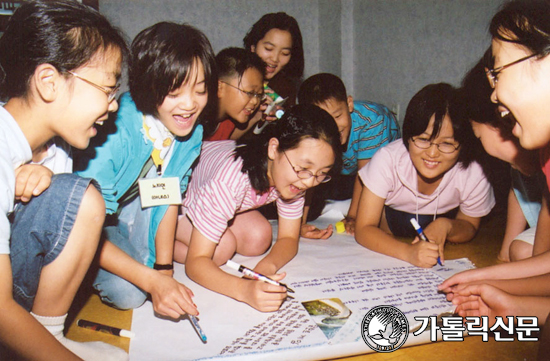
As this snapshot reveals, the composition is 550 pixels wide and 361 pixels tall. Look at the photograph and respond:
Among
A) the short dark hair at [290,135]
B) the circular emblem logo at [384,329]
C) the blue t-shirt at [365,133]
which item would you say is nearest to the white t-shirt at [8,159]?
the short dark hair at [290,135]

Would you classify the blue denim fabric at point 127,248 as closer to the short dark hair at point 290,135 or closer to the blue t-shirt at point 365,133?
the short dark hair at point 290,135

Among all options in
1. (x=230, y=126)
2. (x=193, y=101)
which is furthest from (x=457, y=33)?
(x=193, y=101)

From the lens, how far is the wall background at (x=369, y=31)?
2.11 metres

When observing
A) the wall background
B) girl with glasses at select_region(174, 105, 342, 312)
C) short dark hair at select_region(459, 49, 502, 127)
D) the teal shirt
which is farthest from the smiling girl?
the wall background

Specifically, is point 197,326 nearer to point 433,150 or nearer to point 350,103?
point 433,150

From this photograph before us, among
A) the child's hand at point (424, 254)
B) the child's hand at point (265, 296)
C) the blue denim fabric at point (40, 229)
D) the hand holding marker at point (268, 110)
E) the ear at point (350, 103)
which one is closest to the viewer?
the blue denim fabric at point (40, 229)

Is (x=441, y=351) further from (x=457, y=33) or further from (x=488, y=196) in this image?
(x=457, y=33)

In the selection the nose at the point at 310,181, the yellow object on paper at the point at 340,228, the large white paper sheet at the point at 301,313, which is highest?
the nose at the point at 310,181

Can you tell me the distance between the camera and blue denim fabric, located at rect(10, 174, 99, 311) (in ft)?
2.75

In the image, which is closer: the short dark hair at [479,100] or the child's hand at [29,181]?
the child's hand at [29,181]

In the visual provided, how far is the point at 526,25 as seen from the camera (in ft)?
2.84

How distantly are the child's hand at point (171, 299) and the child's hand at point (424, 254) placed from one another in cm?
68

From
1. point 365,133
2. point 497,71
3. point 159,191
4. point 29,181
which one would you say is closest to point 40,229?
point 29,181

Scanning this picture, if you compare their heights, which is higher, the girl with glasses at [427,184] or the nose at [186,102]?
the nose at [186,102]
